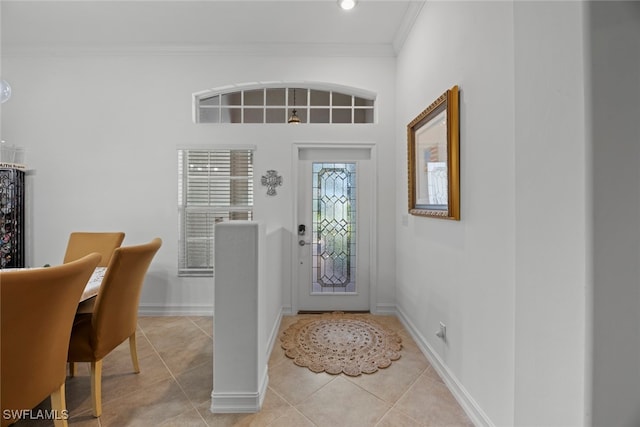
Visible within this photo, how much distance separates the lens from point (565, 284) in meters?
0.82

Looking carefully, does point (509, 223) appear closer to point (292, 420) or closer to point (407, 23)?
point (292, 420)

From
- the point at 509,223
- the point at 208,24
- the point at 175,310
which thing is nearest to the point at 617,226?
the point at 509,223

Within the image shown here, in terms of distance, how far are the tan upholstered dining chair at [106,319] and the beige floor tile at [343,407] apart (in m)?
1.19

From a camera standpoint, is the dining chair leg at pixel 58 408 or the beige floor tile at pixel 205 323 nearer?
the dining chair leg at pixel 58 408

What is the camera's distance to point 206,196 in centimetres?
324

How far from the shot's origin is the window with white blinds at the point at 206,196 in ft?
10.5

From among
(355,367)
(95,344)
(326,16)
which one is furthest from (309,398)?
(326,16)

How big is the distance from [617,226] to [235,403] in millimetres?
1917

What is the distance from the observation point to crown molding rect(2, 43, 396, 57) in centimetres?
314

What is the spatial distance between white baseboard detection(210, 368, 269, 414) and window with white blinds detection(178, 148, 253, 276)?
1745 mm

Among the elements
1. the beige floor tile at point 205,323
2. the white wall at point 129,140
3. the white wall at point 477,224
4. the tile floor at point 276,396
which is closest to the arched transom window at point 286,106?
the white wall at point 129,140

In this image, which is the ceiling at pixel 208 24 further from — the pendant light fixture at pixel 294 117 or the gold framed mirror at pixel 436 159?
the gold framed mirror at pixel 436 159

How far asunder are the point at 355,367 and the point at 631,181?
6.25ft

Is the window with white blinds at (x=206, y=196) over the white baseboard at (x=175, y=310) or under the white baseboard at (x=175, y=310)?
over
